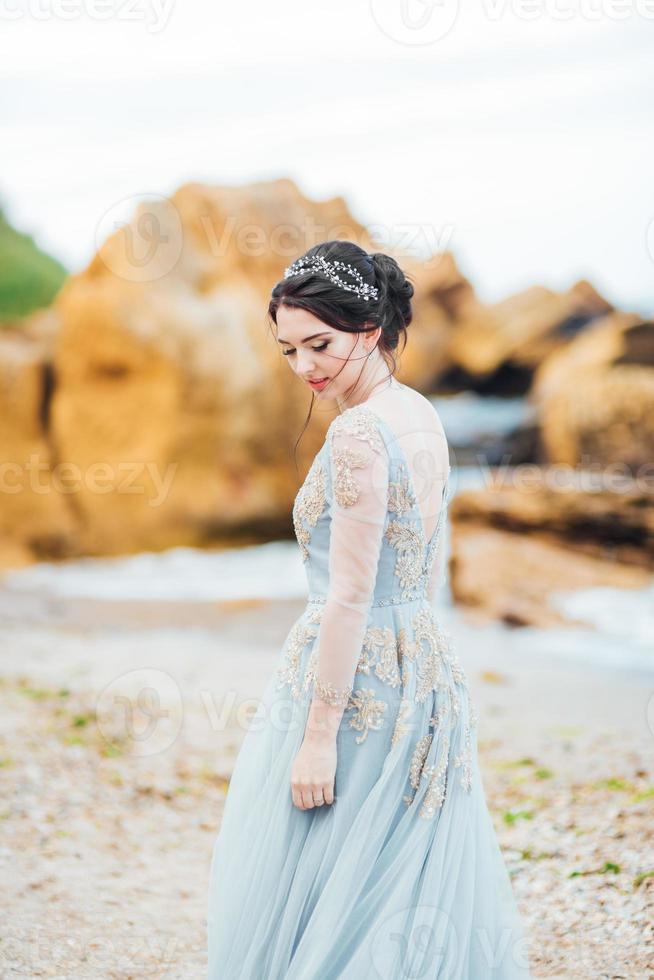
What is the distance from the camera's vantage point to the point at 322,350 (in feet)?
6.05

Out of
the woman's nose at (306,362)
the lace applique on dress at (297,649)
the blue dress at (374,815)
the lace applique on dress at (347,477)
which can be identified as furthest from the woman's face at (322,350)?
the lace applique on dress at (297,649)

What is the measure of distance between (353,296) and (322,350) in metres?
0.12

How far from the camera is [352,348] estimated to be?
1.86 m

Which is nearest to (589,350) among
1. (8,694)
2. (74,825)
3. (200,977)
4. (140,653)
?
(140,653)

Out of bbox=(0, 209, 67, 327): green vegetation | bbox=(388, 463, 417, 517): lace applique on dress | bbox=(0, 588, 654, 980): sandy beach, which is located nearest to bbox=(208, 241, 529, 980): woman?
bbox=(388, 463, 417, 517): lace applique on dress

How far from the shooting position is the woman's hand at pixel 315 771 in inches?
70.8

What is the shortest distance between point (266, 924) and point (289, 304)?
49.4 inches

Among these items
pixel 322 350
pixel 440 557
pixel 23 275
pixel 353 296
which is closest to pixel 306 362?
pixel 322 350

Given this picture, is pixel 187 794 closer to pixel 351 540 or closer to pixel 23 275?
pixel 351 540

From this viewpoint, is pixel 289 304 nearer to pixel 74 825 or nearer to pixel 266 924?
pixel 266 924

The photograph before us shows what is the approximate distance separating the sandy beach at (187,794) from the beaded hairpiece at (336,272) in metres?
1.84

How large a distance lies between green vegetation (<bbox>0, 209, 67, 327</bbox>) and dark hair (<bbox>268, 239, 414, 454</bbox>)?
49.9 feet

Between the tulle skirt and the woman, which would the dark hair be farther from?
the tulle skirt

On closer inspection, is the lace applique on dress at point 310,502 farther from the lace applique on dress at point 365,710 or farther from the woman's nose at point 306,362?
the lace applique on dress at point 365,710
